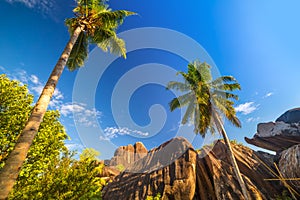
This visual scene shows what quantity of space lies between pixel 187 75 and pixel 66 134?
12.3 m

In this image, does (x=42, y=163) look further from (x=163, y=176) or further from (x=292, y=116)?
(x=292, y=116)

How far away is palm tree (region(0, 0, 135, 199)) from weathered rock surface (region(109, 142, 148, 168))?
28.0 metres

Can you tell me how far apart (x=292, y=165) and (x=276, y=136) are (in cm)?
948

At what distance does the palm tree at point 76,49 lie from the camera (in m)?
3.63

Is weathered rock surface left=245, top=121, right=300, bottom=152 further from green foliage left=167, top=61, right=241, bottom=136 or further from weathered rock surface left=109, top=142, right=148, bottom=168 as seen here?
weathered rock surface left=109, top=142, right=148, bottom=168

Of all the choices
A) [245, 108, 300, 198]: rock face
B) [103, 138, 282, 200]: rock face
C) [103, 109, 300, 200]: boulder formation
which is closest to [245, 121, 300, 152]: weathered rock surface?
[245, 108, 300, 198]: rock face

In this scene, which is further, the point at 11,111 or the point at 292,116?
the point at 292,116

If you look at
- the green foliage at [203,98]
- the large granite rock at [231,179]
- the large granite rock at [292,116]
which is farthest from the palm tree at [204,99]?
the large granite rock at [292,116]

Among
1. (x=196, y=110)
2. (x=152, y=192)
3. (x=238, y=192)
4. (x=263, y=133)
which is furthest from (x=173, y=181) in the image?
(x=263, y=133)

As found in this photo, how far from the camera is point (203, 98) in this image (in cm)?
1415

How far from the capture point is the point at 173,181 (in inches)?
485

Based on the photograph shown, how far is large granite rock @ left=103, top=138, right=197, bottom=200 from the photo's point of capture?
1187 centimetres

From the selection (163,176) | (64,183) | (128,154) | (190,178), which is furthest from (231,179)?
(128,154)

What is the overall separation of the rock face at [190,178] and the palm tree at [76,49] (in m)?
10.5
